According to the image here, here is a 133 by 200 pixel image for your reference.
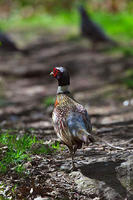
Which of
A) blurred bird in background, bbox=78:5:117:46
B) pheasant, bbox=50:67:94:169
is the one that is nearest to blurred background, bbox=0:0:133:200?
blurred bird in background, bbox=78:5:117:46

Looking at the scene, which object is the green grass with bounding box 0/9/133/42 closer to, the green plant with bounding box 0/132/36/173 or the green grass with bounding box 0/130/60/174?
the green grass with bounding box 0/130/60/174

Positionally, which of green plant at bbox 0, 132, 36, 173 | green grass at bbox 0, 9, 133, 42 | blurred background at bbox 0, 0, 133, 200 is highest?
green grass at bbox 0, 9, 133, 42

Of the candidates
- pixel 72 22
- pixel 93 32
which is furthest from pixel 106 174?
pixel 72 22

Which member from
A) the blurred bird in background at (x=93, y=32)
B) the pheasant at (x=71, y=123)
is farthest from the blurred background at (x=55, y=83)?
the pheasant at (x=71, y=123)

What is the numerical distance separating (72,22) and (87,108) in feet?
32.8

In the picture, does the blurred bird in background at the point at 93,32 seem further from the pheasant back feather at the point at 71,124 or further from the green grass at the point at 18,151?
the pheasant back feather at the point at 71,124

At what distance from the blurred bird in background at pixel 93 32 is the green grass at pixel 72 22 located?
73 centimetres

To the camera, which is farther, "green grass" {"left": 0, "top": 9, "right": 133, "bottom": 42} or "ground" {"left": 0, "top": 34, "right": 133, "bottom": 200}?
"green grass" {"left": 0, "top": 9, "right": 133, "bottom": 42}

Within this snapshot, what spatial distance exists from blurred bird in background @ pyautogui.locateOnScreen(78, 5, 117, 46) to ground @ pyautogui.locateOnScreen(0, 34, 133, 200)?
1.26 ft

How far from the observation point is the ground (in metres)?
3.55

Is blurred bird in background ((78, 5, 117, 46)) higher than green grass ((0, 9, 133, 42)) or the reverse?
the reverse

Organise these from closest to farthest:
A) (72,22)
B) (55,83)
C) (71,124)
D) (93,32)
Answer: (71,124) < (55,83) < (93,32) < (72,22)

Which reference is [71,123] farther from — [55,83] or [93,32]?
[93,32]

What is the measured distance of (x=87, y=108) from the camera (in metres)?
7.52
